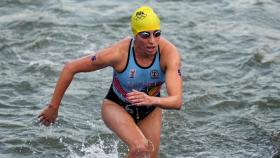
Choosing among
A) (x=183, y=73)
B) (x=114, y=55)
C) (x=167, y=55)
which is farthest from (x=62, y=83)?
(x=183, y=73)

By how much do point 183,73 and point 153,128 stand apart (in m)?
5.80

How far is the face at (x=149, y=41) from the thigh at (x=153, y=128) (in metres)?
1.04

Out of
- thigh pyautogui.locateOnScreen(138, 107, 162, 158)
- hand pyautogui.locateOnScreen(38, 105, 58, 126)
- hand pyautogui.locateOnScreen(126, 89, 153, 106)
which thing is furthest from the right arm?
hand pyautogui.locateOnScreen(126, 89, 153, 106)

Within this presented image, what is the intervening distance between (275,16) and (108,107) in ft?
34.8

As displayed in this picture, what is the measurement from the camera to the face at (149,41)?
8.40 meters

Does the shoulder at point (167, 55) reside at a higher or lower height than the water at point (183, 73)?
higher

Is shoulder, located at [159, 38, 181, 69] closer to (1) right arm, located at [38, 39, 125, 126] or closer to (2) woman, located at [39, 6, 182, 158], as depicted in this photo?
(2) woman, located at [39, 6, 182, 158]

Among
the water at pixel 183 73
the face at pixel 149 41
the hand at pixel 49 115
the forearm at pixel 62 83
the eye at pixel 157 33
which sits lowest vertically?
the water at pixel 183 73

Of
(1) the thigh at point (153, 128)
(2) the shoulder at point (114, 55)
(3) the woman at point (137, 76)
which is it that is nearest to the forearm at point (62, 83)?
(3) the woman at point (137, 76)

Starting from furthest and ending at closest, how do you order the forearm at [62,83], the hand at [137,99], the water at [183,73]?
1. the water at [183,73]
2. the forearm at [62,83]
3. the hand at [137,99]

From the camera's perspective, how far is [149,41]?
27.6ft

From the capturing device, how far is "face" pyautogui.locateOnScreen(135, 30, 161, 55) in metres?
8.40

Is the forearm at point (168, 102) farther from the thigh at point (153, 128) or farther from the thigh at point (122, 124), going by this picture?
the thigh at point (153, 128)

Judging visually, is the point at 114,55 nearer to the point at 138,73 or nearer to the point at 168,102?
the point at 138,73
